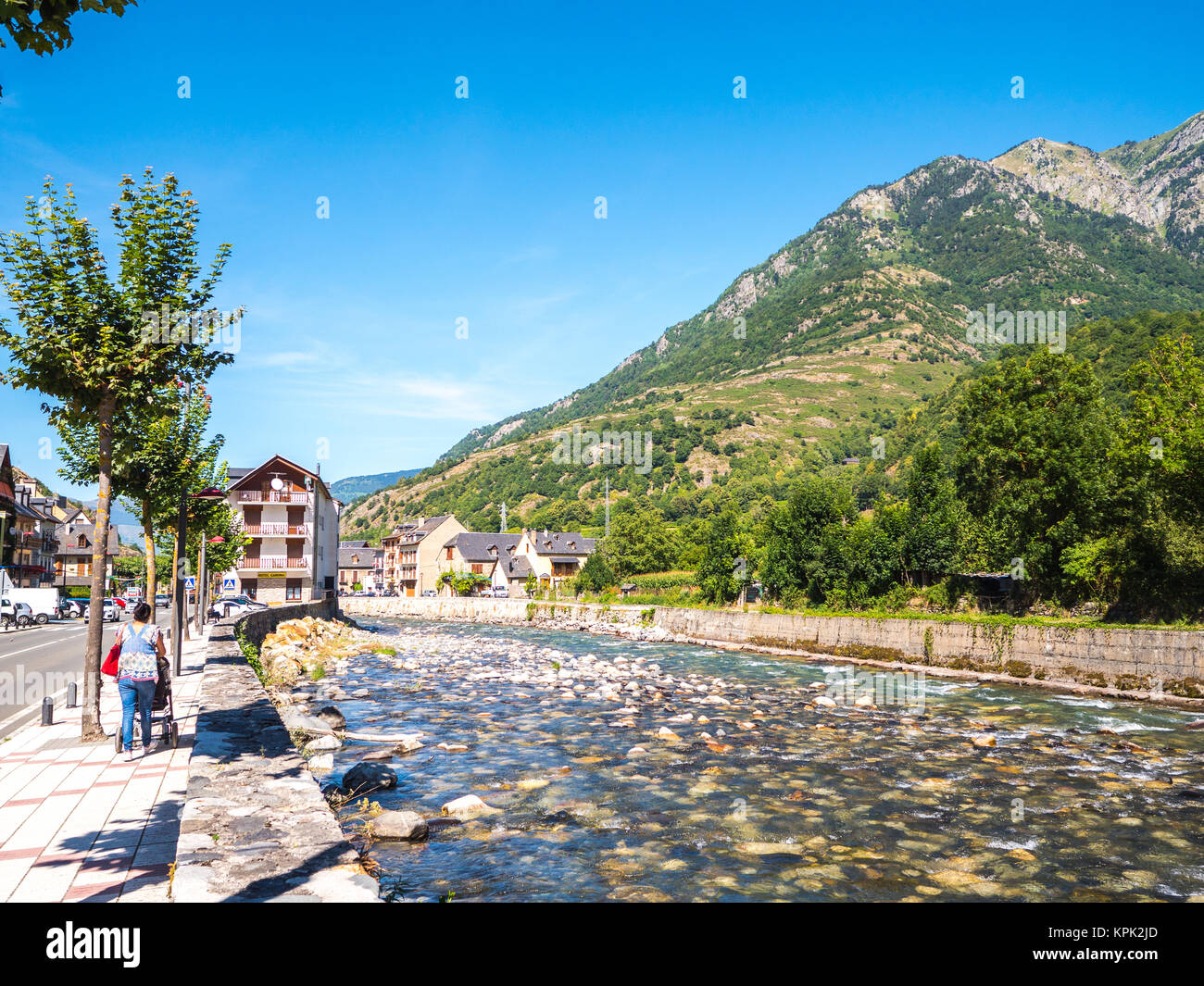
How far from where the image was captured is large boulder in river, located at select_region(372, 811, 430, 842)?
8.70 metres

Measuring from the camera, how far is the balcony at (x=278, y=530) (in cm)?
6116

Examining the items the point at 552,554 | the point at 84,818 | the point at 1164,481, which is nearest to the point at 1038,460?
the point at 1164,481

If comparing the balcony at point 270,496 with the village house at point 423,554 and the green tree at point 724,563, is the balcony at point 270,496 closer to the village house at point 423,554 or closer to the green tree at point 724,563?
the green tree at point 724,563

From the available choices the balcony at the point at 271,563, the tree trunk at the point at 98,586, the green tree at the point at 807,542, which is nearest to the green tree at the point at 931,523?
the green tree at the point at 807,542

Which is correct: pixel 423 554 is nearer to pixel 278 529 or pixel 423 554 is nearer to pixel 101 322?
pixel 278 529

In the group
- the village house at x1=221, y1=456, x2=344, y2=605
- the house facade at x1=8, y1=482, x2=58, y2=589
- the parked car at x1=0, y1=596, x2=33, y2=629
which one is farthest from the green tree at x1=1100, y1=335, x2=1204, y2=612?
the house facade at x1=8, y1=482, x2=58, y2=589

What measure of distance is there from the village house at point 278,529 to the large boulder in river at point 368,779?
5457cm

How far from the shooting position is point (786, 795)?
36.6ft

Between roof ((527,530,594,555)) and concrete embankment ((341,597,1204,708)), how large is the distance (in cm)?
5180

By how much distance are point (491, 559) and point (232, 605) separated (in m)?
54.3

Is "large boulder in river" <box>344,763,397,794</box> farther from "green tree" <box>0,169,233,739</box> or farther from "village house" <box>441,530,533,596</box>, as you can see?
"village house" <box>441,530,533,596</box>

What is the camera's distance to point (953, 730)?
16.9m

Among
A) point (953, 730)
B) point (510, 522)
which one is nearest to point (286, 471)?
point (953, 730)

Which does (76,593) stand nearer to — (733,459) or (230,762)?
(230,762)
